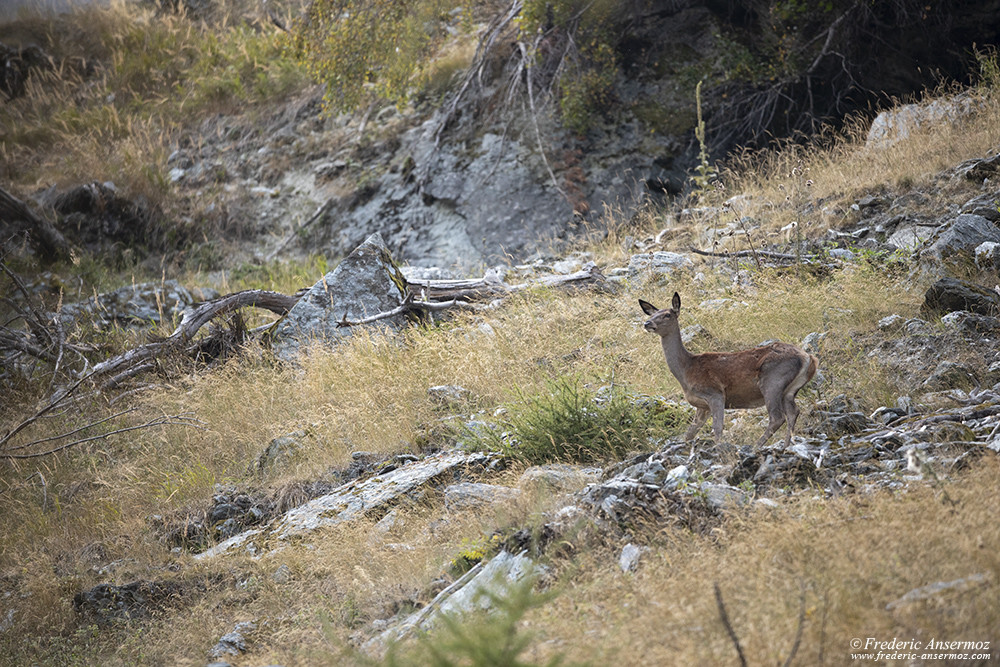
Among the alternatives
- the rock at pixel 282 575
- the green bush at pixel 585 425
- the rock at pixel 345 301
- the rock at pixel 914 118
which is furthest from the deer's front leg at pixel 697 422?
the rock at pixel 914 118

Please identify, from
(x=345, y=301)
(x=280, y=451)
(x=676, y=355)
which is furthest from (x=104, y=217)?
(x=676, y=355)

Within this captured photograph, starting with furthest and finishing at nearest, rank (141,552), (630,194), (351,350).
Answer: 1. (630,194)
2. (351,350)
3. (141,552)

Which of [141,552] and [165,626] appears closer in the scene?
[165,626]

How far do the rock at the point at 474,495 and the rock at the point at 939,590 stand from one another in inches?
86.4

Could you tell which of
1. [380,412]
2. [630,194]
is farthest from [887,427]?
[630,194]

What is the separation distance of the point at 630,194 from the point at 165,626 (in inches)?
350

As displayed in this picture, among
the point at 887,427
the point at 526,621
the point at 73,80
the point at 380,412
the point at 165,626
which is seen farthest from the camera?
the point at 73,80

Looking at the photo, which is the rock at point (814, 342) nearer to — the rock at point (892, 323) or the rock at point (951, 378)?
the rock at point (892, 323)

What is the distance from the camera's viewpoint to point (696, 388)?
184 inches

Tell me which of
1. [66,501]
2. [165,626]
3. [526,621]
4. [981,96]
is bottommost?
[66,501]

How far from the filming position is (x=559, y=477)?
15.3ft

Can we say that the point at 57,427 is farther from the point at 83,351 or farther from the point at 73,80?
the point at 73,80

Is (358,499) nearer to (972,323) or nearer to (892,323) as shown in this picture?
(892,323)

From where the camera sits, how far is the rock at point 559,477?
4559 millimetres
